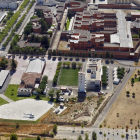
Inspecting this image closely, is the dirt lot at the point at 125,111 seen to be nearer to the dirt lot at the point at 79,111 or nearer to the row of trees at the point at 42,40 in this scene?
the dirt lot at the point at 79,111

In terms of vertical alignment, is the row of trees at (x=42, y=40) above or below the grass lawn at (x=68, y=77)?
above

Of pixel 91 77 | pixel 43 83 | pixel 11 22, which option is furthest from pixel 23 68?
pixel 11 22

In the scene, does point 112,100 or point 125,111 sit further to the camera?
point 112,100

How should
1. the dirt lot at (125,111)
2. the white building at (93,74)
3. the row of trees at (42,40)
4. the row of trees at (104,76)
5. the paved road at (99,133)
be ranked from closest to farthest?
1. the paved road at (99,133)
2. the dirt lot at (125,111)
3. the white building at (93,74)
4. the row of trees at (104,76)
5. the row of trees at (42,40)

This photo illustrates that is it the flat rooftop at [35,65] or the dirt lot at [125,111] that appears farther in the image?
the flat rooftop at [35,65]

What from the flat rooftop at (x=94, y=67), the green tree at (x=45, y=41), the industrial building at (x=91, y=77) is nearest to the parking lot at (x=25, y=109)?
the industrial building at (x=91, y=77)

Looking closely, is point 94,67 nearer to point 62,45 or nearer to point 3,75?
point 62,45

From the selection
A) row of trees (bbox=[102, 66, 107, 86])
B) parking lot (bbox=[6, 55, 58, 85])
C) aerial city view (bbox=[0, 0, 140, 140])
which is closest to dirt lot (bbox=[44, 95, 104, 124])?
aerial city view (bbox=[0, 0, 140, 140])

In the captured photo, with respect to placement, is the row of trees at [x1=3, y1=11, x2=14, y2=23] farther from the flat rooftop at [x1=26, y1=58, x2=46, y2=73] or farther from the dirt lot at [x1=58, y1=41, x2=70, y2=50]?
the flat rooftop at [x1=26, y1=58, x2=46, y2=73]
